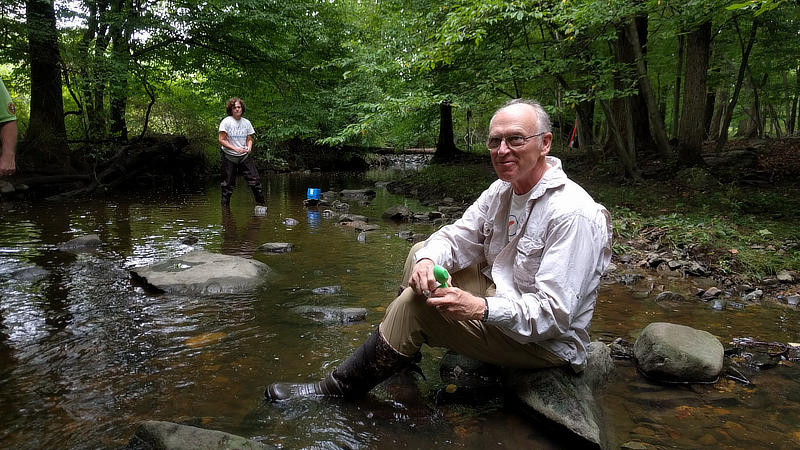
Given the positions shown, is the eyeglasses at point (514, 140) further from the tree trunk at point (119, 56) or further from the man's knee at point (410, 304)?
the tree trunk at point (119, 56)

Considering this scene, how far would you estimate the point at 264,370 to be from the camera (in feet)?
9.64

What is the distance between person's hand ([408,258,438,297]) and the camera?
2.17m

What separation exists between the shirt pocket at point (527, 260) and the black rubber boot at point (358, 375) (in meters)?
0.71

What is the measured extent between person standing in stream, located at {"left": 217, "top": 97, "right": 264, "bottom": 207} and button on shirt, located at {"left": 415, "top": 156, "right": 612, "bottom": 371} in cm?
741

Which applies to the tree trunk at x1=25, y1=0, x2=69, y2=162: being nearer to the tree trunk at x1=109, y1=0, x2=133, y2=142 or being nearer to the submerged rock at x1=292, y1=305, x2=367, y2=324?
the tree trunk at x1=109, y1=0, x2=133, y2=142

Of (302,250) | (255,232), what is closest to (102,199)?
(255,232)

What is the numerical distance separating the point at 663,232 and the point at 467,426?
5473mm

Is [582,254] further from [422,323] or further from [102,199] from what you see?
[102,199]

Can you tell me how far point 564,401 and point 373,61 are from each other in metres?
9.83

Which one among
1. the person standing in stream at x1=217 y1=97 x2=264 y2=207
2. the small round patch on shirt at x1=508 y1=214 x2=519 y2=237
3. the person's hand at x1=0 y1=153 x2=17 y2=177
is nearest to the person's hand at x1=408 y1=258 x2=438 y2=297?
the small round patch on shirt at x1=508 y1=214 x2=519 y2=237

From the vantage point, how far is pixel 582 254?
6.88 feet

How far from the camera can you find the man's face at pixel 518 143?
7.70 ft

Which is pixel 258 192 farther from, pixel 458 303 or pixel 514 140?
pixel 458 303

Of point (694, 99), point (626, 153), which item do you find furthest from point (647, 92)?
point (626, 153)
